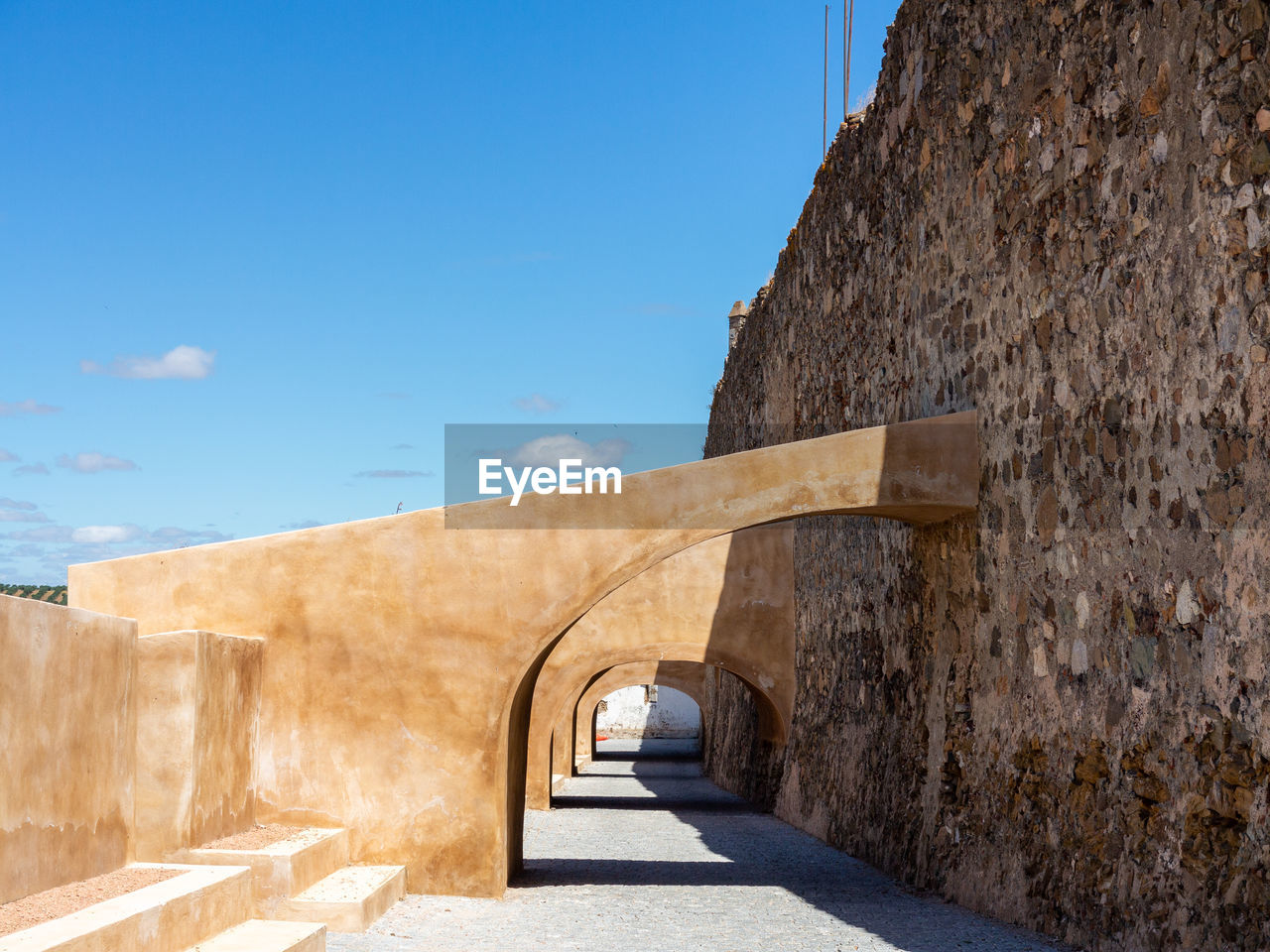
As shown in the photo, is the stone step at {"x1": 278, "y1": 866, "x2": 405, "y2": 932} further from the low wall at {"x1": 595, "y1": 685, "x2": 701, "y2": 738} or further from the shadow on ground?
the low wall at {"x1": 595, "y1": 685, "x2": 701, "y2": 738}

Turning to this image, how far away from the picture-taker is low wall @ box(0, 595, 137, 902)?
4836 millimetres

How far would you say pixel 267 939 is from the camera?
5.02 meters

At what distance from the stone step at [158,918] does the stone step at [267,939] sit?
0.07m

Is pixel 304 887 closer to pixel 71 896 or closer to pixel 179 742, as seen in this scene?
pixel 179 742

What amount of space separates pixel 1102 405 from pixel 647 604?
973cm

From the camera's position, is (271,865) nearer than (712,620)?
Yes

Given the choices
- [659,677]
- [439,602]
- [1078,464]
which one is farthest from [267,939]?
[659,677]

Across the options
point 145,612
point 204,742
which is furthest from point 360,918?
point 145,612

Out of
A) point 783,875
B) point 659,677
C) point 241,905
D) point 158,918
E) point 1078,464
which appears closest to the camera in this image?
point 158,918

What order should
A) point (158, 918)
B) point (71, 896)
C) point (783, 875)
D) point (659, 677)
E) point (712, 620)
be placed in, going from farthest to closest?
point (659, 677), point (712, 620), point (783, 875), point (71, 896), point (158, 918)

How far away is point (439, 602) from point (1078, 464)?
389cm

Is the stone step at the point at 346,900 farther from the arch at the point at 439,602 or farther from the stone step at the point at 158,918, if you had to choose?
the stone step at the point at 158,918

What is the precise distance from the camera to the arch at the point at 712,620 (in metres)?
14.6

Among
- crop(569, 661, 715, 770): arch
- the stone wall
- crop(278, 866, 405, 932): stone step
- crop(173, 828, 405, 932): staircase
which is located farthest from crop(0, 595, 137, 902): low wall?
crop(569, 661, 715, 770): arch
